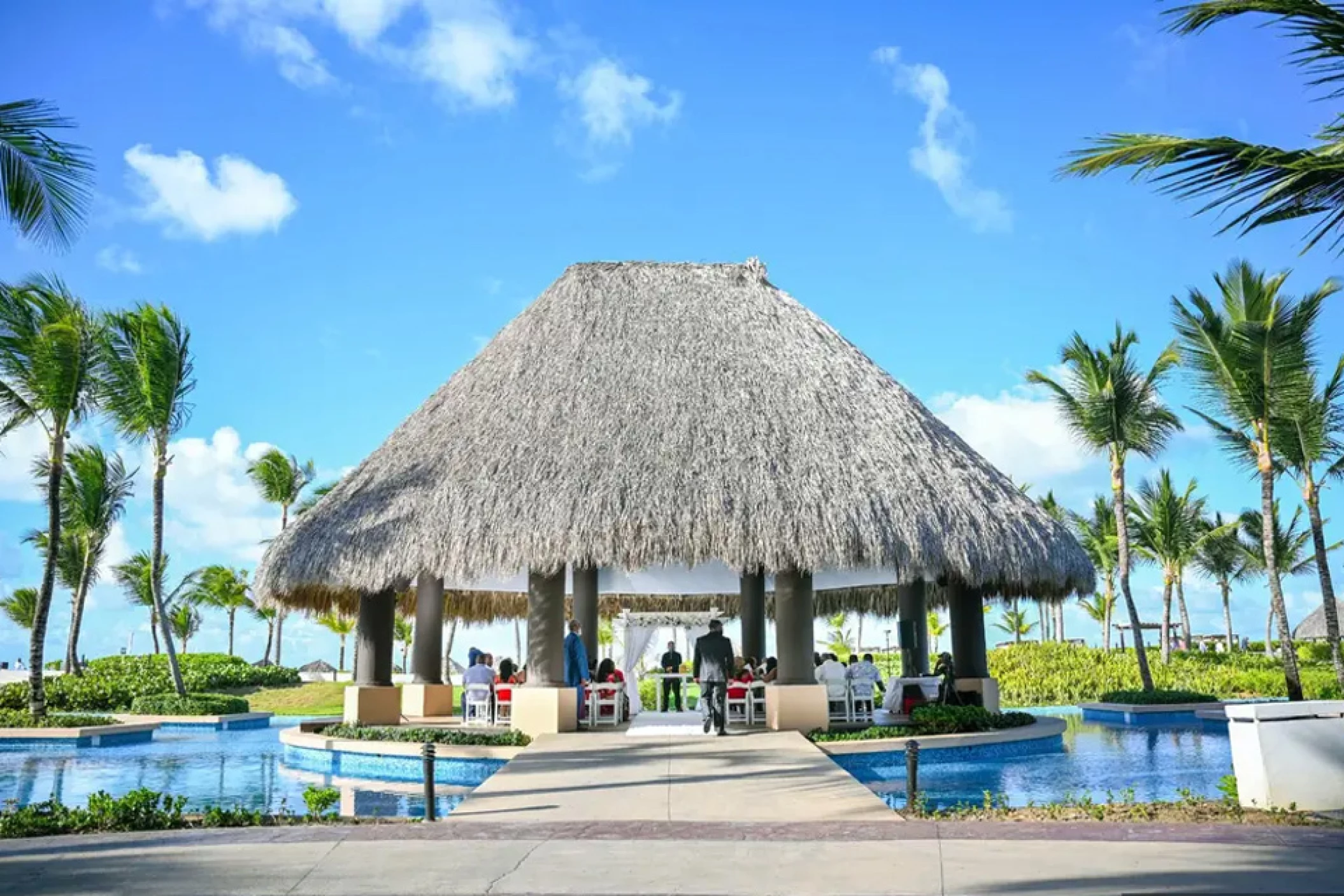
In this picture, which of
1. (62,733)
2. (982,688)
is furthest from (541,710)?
(62,733)

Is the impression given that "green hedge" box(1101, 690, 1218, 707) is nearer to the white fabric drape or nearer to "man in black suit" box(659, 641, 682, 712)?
"man in black suit" box(659, 641, 682, 712)

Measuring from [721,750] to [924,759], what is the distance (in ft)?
10.4

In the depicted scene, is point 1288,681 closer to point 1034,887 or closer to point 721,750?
point 721,750

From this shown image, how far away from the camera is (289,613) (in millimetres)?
16812

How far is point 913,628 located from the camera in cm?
1638

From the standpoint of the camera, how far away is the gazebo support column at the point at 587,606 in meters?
16.0

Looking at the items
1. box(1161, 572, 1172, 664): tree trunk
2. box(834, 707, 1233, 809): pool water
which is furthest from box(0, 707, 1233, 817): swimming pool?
box(1161, 572, 1172, 664): tree trunk

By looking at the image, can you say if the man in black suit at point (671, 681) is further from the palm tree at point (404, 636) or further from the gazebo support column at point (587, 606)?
the palm tree at point (404, 636)

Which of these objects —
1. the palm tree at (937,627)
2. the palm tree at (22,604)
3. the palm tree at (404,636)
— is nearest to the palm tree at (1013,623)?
the palm tree at (937,627)

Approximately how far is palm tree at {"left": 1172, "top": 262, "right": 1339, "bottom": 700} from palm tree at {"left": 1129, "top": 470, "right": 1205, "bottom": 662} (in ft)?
35.6

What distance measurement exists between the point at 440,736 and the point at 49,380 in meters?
10.1

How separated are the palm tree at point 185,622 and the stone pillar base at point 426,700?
34630 mm

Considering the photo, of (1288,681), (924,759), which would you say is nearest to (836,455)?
(924,759)

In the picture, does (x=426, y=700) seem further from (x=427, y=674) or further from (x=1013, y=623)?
(x=1013, y=623)
